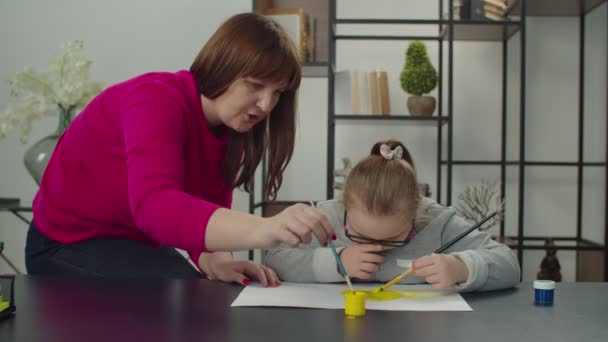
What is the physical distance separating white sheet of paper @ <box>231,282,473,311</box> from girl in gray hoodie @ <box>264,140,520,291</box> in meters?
0.05

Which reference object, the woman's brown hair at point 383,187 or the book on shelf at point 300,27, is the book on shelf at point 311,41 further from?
the woman's brown hair at point 383,187

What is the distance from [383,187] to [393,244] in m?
0.14

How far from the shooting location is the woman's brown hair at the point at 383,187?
4.43ft

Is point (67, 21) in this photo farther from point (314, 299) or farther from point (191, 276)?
point (314, 299)

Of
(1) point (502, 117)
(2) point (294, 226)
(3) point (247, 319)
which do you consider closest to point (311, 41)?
(1) point (502, 117)

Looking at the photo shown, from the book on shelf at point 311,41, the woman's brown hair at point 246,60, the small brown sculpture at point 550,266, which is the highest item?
the book on shelf at point 311,41

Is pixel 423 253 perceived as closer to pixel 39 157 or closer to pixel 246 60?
pixel 246 60

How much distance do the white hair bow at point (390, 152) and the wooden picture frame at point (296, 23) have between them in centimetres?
173

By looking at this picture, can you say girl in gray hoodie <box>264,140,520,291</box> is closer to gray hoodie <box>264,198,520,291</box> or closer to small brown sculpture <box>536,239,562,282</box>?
gray hoodie <box>264,198,520,291</box>

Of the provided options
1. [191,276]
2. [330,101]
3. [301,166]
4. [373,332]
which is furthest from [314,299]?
[301,166]

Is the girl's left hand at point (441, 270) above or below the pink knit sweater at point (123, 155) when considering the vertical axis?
below

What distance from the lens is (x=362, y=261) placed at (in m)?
1.25

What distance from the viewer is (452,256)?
3.94 ft

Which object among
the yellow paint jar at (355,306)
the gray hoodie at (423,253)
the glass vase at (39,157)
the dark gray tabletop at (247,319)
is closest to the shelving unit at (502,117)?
the glass vase at (39,157)
